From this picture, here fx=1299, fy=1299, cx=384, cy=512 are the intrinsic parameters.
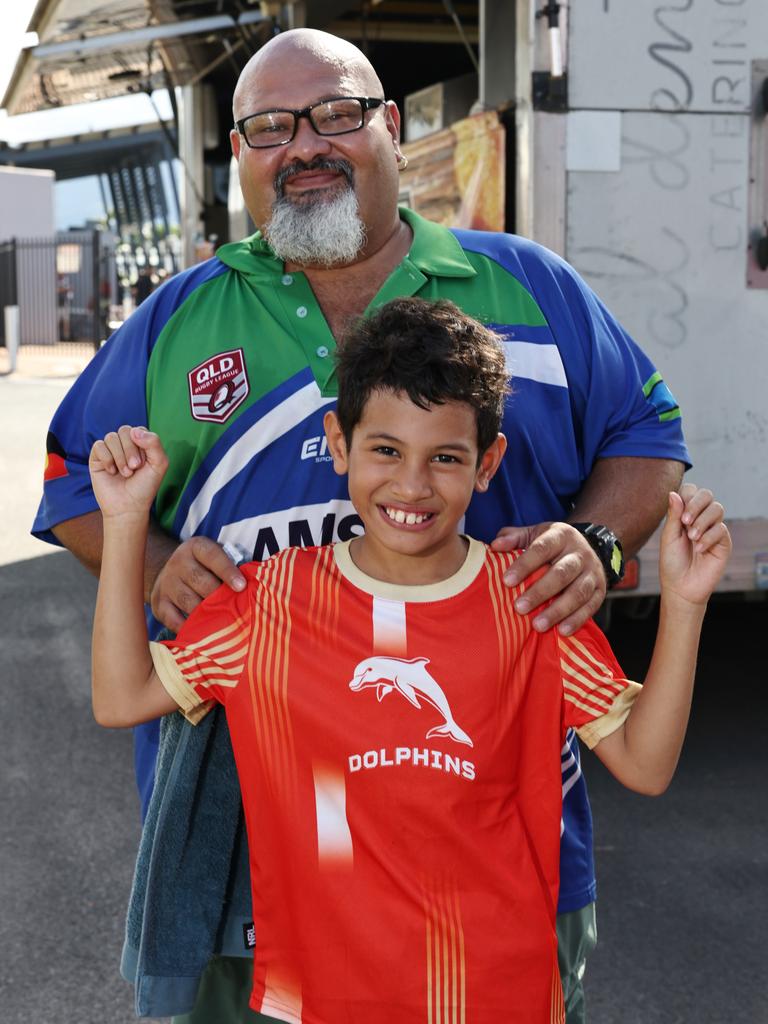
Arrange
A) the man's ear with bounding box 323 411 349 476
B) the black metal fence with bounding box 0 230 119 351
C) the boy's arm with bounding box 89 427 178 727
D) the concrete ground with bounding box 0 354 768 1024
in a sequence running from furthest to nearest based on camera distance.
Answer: the black metal fence with bounding box 0 230 119 351 → the concrete ground with bounding box 0 354 768 1024 → the man's ear with bounding box 323 411 349 476 → the boy's arm with bounding box 89 427 178 727

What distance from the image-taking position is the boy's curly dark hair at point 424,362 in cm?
204

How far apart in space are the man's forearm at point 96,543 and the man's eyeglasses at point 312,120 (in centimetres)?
79

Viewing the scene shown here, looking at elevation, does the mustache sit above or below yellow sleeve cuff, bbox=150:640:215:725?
above

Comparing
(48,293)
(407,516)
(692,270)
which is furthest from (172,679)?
(48,293)

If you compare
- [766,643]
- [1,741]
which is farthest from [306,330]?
[766,643]

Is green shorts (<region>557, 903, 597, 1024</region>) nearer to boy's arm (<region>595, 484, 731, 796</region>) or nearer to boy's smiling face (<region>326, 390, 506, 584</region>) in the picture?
boy's arm (<region>595, 484, 731, 796</region>)

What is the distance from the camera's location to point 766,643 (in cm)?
658

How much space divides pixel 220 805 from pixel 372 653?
481mm

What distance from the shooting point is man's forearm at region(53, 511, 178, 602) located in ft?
7.96

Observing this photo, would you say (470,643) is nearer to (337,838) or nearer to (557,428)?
(337,838)

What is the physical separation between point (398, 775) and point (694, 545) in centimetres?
57

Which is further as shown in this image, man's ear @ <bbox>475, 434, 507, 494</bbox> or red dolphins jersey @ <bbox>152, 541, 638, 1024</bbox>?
man's ear @ <bbox>475, 434, 507, 494</bbox>

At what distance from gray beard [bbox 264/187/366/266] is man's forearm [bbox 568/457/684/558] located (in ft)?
2.15

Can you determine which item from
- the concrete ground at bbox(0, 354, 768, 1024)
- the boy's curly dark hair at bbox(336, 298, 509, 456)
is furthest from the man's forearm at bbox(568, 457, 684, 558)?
the concrete ground at bbox(0, 354, 768, 1024)
